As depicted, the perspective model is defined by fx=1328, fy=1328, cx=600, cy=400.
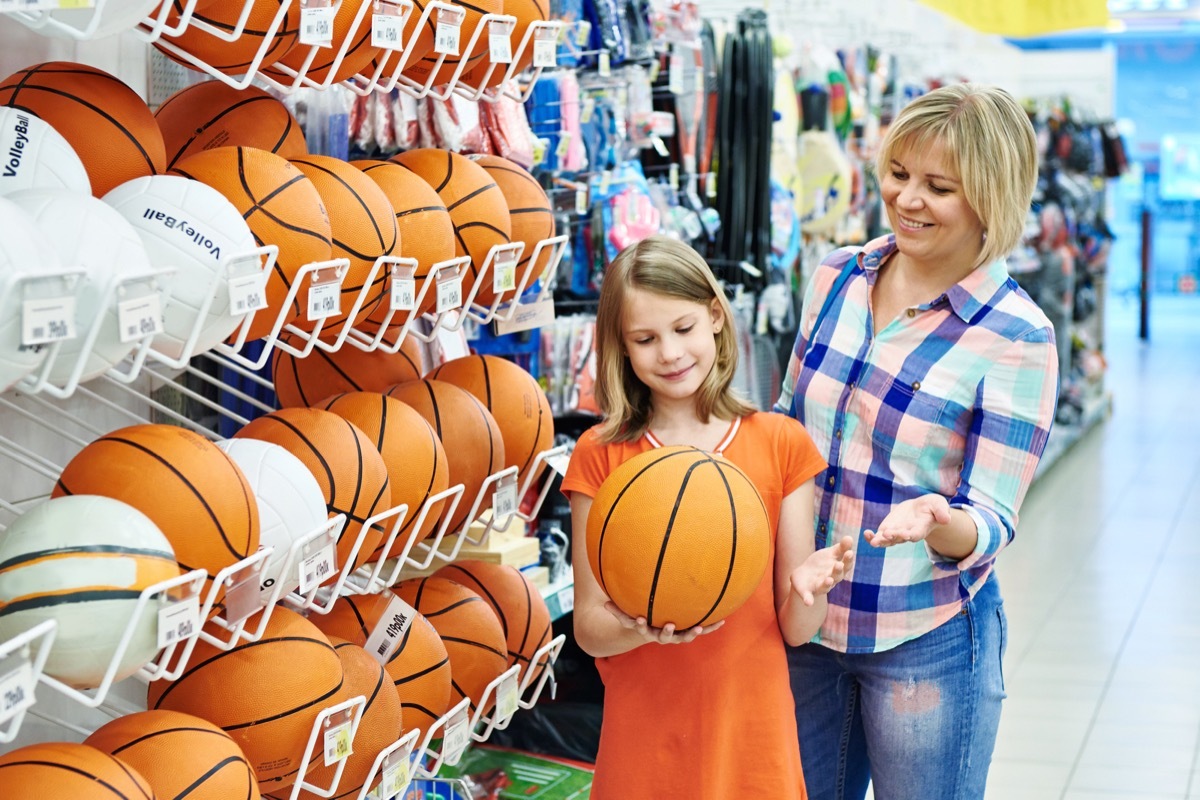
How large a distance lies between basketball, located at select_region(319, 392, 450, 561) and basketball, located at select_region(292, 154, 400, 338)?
6.0 inches

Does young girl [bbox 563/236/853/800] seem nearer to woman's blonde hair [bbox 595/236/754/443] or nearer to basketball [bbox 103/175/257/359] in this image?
woman's blonde hair [bbox 595/236/754/443]

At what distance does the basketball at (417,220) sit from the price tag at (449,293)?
0.02m

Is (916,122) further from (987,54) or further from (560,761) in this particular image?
(987,54)

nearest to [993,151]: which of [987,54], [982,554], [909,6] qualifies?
[982,554]

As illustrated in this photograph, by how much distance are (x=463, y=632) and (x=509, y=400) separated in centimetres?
44

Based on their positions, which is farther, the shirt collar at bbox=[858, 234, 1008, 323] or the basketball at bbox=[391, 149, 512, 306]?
the basketball at bbox=[391, 149, 512, 306]

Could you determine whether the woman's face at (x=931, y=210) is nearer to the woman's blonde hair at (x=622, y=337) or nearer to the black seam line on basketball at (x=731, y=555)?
the woman's blonde hair at (x=622, y=337)

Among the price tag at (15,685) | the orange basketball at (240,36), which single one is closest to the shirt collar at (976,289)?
the orange basketball at (240,36)

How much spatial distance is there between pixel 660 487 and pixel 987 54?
9.71m

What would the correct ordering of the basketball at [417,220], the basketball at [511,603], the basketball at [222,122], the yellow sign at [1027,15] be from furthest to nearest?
the yellow sign at [1027,15] < the basketball at [511,603] < the basketball at [417,220] < the basketball at [222,122]

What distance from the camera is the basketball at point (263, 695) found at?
184cm

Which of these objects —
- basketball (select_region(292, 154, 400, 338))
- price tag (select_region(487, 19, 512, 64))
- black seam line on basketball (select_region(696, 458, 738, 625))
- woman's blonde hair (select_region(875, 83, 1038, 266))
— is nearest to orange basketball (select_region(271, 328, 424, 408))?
basketball (select_region(292, 154, 400, 338))

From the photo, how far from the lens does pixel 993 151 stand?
82.3 inches

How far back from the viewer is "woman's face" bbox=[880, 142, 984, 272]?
2.12 meters
